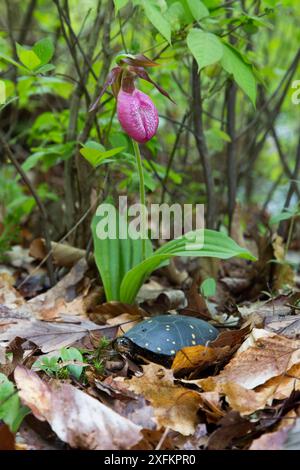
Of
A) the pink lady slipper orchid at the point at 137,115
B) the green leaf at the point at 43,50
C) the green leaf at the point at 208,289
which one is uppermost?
the green leaf at the point at 43,50

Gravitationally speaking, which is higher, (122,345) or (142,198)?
(142,198)

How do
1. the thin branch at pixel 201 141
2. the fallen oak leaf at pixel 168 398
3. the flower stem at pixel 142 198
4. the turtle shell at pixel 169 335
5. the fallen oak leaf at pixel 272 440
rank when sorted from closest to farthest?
the fallen oak leaf at pixel 272 440 < the fallen oak leaf at pixel 168 398 < the turtle shell at pixel 169 335 < the flower stem at pixel 142 198 < the thin branch at pixel 201 141

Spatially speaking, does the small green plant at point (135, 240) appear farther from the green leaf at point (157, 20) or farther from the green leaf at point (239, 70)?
the green leaf at point (239, 70)

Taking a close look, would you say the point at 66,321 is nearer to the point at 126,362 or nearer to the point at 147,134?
the point at 126,362

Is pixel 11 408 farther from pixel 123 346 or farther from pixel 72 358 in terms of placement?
pixel 123 346

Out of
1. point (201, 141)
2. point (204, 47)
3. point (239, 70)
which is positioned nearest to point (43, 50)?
point (204, 47)

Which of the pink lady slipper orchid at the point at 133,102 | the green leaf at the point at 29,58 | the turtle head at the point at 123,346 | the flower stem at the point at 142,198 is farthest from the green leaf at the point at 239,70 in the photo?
the turtle head at the point at 123,346
